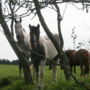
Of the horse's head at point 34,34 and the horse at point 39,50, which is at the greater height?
the horse's head at point 34,34

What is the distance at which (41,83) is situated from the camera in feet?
35.6

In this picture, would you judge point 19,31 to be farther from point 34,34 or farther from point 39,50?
point 34,34

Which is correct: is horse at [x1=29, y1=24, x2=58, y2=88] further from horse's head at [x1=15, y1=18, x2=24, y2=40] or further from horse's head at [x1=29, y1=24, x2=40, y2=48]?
horse's head at [x1=15, y1=18, x2=24, y2=40]

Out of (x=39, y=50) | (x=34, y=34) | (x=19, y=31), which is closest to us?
(x=34, y=34)

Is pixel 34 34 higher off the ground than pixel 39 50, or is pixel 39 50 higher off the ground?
pixel 34 34

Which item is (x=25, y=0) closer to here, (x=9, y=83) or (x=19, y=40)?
(x=19, y=40)

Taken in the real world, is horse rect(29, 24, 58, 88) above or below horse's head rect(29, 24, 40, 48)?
below

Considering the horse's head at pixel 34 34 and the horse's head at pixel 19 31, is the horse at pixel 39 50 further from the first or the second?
the horse's head at pixel 19 31

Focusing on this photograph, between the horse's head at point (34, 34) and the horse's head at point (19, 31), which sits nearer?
the horse's head at point (34, 34)

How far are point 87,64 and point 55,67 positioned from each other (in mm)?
1590

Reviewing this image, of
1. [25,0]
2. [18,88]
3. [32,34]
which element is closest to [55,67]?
[18,88]

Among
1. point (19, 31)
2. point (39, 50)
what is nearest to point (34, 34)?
point (39, 50)

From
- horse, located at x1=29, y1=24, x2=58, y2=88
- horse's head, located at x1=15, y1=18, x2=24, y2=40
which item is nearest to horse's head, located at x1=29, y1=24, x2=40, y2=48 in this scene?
horse, located at x1=29, y1=24, x2=58, y2=88

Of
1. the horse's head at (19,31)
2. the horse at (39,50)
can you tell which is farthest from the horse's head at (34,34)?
the horse's head at (19,31)
